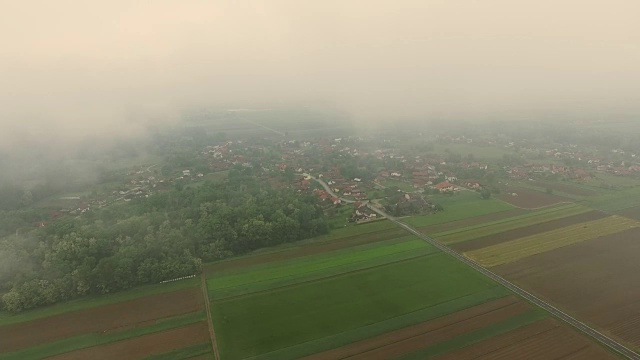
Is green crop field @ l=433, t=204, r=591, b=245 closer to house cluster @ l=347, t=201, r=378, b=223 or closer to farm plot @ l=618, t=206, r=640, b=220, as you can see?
farm plot @ l=618, t=206, r=640, b=220

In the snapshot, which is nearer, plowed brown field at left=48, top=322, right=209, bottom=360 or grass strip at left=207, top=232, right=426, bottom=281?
plowed brown field at left=48, top=322, right=209, bottom=360

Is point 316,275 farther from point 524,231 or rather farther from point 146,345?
point 524,231

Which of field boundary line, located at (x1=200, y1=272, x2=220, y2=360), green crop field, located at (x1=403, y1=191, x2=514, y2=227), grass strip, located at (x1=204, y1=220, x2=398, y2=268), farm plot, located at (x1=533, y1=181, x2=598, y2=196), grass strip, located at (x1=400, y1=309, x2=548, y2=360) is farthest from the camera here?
farm plot, located at (x1=533, y1=181, x2=598, y2=196)


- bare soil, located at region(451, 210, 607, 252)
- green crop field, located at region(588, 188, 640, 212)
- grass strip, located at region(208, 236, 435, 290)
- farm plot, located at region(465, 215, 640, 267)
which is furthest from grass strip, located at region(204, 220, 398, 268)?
green crop field, located at region(588, 188, 640, 212)

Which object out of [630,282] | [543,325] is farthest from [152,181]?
[630,282]

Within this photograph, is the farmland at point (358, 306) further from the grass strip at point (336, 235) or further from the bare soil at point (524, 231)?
the bare soil at point (524, 231)

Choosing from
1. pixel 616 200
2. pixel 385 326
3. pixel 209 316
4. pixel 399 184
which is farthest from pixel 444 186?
pixel 209 316
